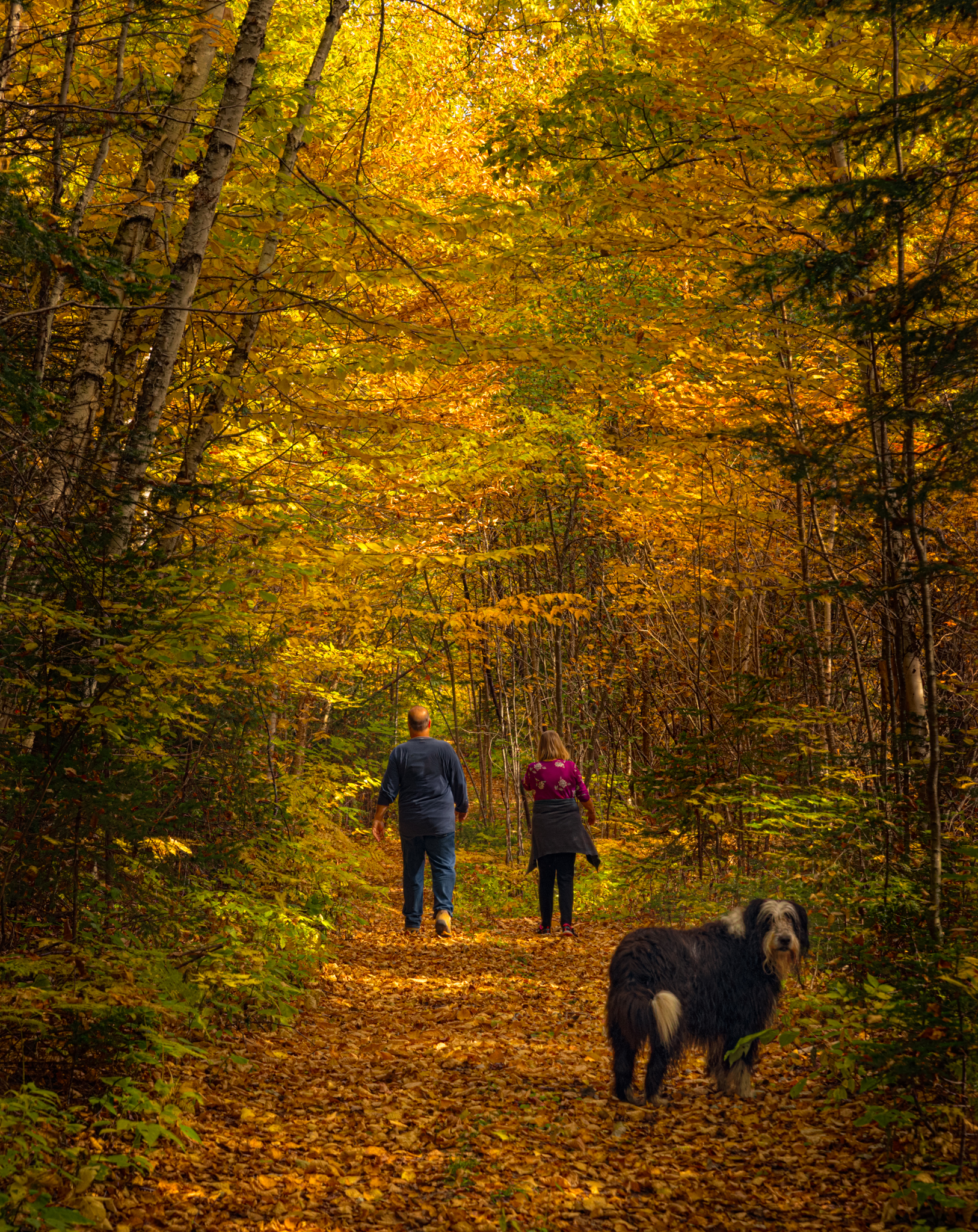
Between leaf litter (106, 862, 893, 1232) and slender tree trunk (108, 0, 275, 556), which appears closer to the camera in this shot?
leaf litter (106, 862, 893, 1232)

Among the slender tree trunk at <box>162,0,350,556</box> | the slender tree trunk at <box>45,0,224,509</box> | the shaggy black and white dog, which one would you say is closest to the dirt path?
the shaggy black and white dog

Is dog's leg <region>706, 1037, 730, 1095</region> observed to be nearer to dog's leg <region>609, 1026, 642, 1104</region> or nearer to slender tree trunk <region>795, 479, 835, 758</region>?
dog's leg <region>609, 1026, 642, 1104</region>

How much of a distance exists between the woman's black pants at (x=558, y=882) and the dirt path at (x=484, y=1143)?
6.69 ft

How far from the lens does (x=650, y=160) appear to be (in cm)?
698

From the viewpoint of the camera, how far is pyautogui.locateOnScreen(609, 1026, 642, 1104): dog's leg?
4484 mm

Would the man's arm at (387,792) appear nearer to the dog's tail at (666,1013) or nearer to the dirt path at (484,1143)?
the dirt path at (484,1143)

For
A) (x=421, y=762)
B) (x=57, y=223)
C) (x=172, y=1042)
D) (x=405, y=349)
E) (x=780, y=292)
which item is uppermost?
(x=780, y=292)

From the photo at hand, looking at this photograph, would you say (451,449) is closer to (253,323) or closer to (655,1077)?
(253,323)

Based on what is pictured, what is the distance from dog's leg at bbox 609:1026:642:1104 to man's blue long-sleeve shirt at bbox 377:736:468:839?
12.4 ft

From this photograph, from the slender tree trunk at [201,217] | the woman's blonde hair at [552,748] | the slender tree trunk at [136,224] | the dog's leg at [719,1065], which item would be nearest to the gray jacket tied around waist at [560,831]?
the woman's blonde hair at [552,748]

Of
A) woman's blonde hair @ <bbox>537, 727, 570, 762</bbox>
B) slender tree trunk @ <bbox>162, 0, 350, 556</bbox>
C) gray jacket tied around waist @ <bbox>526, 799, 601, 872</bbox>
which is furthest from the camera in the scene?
woman's blonde hair @ <bbox>537, 727, 570, 762</bbox>

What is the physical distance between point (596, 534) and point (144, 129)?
989 cm

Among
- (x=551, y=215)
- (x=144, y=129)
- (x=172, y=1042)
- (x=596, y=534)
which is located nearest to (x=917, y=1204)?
(x=172, y=1042)

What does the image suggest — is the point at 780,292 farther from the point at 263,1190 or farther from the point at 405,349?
the point at 263,1190
